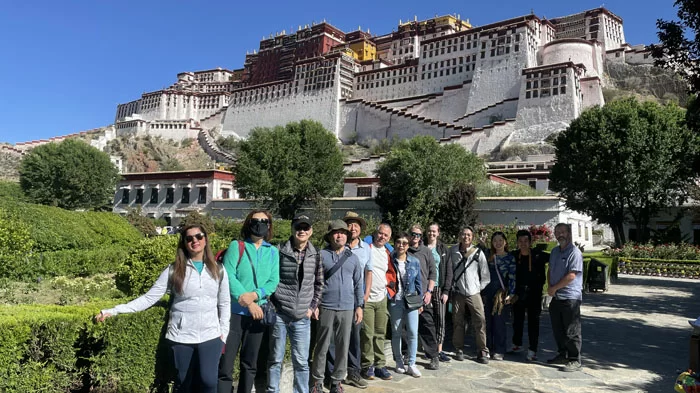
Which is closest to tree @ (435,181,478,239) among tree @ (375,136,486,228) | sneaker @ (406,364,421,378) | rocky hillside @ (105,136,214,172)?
tree @ (375,136,486,228)

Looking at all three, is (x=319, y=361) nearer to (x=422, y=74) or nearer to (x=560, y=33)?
(x=422, y=74)

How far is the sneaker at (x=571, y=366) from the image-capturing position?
6.05 metres

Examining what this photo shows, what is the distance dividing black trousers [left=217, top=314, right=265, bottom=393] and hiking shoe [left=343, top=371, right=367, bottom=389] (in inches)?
52.4

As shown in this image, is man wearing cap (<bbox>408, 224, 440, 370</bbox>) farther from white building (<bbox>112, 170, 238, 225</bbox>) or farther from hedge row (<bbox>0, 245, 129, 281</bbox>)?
white building (<bbox>112, 170, 238, 225</bbox>)

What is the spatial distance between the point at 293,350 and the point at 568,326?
363 cm

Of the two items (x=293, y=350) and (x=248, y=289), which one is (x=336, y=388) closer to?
(x=293, y=350)

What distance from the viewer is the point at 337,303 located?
4973mm

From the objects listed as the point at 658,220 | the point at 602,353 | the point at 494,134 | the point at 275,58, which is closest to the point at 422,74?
the point at 494,134

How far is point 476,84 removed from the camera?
6109 cm

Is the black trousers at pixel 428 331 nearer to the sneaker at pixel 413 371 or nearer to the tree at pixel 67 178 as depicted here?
the sneaker at pixel 413 371

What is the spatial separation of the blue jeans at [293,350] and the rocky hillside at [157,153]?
69963 millimetres

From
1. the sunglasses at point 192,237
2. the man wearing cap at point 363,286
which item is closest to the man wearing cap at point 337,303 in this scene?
the man wearing cap at point 363,286

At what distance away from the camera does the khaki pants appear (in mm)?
6488

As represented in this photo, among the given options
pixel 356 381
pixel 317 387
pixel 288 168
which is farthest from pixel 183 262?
pixel 288 168
